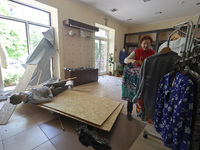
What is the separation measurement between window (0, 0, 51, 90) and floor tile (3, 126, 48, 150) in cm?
216

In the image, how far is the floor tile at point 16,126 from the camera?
1.48 m

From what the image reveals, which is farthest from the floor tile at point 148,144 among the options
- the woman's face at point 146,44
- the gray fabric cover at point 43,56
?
the gray fabric cover at point 43,56

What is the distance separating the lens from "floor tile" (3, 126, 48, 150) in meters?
1.27

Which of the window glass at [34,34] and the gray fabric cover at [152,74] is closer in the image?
the gray fabric cover at [152,74]

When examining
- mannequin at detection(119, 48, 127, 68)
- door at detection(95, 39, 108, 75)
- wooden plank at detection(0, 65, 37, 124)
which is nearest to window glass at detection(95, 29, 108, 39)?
door at detection(95, 39, 108, 75)

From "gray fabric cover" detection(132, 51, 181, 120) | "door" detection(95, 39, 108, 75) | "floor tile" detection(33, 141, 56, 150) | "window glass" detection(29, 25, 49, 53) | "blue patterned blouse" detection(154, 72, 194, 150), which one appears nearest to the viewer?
"blue patterned blouse" detection(154, 72, 194, 150)

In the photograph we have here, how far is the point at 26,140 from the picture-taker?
137 cm

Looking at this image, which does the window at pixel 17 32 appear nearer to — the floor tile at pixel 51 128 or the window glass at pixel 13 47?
the window glass at pixel 13 47

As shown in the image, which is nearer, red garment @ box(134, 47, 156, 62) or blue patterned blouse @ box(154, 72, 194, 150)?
blue patterned blouse @ box(154, 72, 194, 150)

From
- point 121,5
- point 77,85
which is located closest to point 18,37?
point 77,85

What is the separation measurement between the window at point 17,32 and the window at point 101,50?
2691 mm

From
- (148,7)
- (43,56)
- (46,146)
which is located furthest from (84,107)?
(148,7)

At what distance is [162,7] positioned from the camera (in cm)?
400

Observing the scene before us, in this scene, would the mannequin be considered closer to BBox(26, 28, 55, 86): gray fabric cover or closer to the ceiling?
the ceiling
